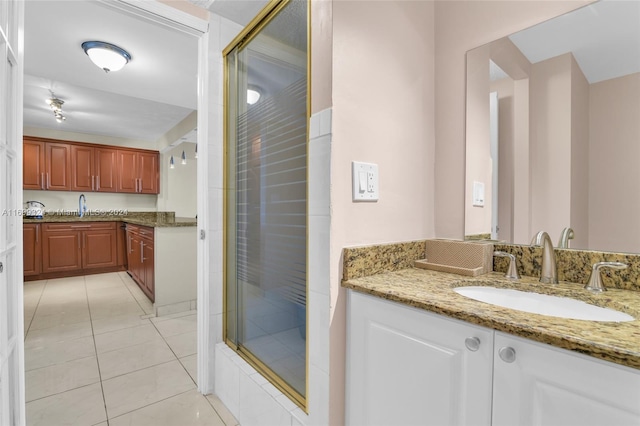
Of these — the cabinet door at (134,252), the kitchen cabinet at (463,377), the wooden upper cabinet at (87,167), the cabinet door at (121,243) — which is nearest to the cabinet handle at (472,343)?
the kitchen cabinet at (463,377)

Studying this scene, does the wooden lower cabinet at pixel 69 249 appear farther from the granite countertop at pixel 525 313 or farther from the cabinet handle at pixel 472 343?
the cabinet handle at pixel 472 343

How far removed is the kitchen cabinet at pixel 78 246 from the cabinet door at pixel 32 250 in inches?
2.4

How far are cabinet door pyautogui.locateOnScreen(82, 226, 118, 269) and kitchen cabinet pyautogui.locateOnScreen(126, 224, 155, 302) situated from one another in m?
1.19

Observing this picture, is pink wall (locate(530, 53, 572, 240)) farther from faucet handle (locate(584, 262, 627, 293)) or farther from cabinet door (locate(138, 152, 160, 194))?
cabinet door (locate(138, 152, 160, 194))

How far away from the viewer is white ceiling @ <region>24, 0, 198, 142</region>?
2133 millimetres

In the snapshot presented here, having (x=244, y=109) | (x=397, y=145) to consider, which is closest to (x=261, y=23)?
(x=244, y=109)

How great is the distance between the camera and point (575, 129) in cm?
107

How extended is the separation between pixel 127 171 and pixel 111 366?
4516 mm

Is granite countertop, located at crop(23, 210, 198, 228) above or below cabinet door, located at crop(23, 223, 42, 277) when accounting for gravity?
above

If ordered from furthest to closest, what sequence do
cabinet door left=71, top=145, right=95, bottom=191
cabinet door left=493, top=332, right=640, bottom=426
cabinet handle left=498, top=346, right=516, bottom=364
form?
1. cabinet door left=71, top=145, right=95, bottom=191
2. cabinet handle left=498, top=346, right=516, bottom=364
3. cabinet door left=493, top=332, right=640, bottom=426

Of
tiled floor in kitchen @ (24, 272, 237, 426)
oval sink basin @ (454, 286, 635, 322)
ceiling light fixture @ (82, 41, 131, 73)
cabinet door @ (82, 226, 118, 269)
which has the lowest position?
tiled floor in kitchen @ (24, 272, 237, 426)

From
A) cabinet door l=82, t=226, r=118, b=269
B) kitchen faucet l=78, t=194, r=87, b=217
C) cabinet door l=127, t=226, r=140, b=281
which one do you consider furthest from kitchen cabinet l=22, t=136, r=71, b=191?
cabinet door l=127, t=226, r=140, b=281

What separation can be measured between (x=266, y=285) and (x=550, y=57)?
150 centimetres

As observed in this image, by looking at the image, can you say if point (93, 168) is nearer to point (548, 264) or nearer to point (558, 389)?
point (548, 264)
